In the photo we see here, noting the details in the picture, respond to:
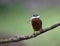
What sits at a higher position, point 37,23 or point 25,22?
point 37,23

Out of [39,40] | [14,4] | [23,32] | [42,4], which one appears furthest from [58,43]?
[14,4]

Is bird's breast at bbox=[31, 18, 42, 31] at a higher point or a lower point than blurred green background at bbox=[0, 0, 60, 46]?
higher

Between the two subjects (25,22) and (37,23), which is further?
(25,22)

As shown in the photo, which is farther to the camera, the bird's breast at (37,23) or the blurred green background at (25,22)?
the blurred green background at (25,22)

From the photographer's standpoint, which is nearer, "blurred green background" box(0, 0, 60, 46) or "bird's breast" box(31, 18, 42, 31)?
"bird's breast" box(31, 18, 42, 31)

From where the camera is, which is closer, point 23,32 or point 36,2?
point 23,32

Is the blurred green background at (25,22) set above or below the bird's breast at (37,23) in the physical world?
below

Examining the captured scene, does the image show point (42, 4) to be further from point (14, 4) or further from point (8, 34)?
point (8, 34)

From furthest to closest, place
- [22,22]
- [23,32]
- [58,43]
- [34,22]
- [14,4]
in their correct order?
[14,4]
[22,22]
[23,32]
[58,43]
[34,22]
